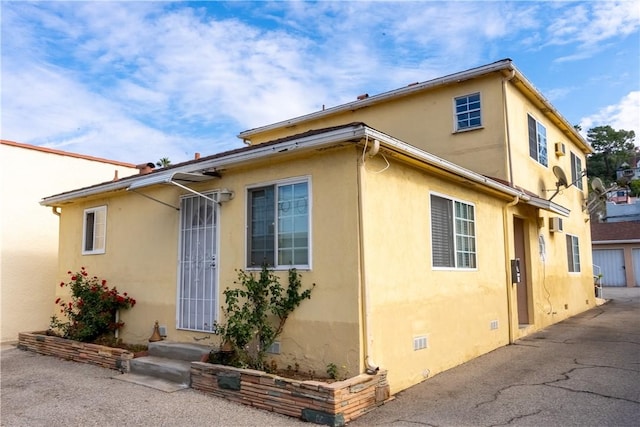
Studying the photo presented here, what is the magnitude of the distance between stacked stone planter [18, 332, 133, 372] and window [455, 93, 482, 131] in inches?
345

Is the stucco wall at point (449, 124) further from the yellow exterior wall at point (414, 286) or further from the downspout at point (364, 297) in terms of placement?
the downspout at point (364, 297)

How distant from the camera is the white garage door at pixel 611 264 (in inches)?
1056

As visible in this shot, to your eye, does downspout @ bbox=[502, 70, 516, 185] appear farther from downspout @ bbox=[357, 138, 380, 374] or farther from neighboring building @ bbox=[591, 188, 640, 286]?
neighboring building @ bbox=[591, 188, 640, 286]

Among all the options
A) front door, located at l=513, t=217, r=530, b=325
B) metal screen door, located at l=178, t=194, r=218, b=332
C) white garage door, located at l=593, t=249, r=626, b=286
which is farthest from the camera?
white garage door, located at l=593, t=249, r=626, b=286

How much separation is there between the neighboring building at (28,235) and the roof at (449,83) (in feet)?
18.7

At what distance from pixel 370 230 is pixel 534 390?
307 cm

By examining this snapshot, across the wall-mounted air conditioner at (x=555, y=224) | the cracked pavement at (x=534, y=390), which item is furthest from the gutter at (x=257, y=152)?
the wall-mounted air conditioner at (x=555, y=224)

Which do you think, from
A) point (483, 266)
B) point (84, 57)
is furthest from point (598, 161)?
point (84, 57)

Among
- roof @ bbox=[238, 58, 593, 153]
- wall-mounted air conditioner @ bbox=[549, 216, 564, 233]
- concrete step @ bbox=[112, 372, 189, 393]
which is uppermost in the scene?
roof @ bbox=[238, 58, 593, 153]

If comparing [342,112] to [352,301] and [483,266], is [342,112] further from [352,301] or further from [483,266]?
[352,301]

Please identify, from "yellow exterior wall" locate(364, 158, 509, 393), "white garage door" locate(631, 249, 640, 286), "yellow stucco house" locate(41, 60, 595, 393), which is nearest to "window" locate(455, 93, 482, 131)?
"yellow stucco house" locate(41, 60, 595, 393)

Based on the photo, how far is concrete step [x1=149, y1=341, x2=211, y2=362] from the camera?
7.20m

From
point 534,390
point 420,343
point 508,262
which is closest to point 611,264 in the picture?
point 508,262

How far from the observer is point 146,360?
7578 mm
